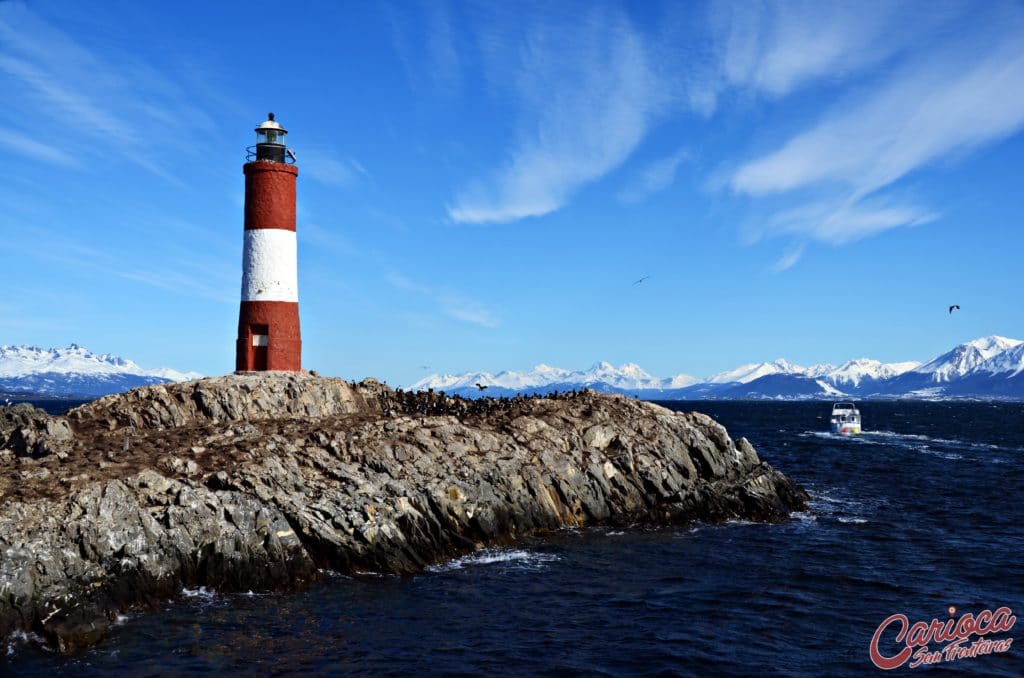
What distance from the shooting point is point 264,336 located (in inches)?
1606

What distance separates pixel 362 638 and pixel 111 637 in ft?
21.8

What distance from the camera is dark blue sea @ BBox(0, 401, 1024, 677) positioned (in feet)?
61.5

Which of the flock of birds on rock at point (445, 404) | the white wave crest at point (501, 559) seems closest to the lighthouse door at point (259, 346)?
the flock of birds on rock at point (445, 404)

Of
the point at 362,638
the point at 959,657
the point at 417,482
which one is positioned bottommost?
the point at 959,657

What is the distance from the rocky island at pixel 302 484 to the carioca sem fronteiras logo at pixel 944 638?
13.7 m

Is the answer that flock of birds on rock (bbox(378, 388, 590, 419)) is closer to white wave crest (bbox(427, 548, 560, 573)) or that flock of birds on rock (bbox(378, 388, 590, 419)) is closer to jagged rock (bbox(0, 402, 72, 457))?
white wave crest (bbox(427, 548, 560, 573))

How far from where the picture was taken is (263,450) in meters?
29.0

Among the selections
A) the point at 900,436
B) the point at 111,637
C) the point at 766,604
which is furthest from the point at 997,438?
the point at 111,637

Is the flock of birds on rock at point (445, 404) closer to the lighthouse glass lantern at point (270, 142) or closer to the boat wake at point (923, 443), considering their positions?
the lighthouse glass lantern at point (270, 142)

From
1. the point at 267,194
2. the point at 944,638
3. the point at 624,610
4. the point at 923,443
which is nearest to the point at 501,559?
the point at 624,610

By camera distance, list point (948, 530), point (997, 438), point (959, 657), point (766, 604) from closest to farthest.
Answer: point (959, 657)
point (766, 604)
point (948, 530)
point (997, 438)

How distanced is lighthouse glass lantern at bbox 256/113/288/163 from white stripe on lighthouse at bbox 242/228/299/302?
4042 mm

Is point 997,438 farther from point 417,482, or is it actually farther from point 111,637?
point 111,637

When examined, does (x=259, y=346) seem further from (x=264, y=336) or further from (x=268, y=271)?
(x=268, y=271)
